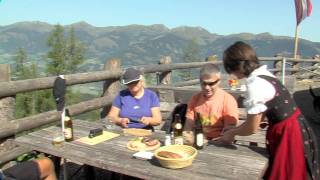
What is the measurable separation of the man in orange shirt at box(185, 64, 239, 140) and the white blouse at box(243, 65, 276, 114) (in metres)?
0.76

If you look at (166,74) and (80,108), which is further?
(166,74)

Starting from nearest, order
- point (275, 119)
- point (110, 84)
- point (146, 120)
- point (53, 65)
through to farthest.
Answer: point (275, 119)
point (146, 120)
point (110, 84)
point (53, 65)

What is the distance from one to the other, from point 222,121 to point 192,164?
3.29 feet

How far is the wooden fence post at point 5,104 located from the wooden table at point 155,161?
0.81m

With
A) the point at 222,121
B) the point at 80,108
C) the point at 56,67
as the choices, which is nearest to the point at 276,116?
the point at 222,121

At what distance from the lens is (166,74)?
26.3 ft

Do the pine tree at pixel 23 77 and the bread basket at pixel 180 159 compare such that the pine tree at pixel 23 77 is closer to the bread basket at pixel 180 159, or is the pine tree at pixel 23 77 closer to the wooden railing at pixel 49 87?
the wooden railing at pixel 49 87

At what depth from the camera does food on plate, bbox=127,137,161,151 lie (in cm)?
326

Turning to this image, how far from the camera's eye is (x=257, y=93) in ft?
9.45

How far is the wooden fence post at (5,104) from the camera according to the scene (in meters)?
4.35

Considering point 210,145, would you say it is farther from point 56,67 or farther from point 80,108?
point 56,67

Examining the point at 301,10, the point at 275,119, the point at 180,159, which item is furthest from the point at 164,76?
the point at 301,10

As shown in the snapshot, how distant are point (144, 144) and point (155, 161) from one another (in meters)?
0.36

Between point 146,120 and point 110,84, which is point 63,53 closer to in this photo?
point 110,84
